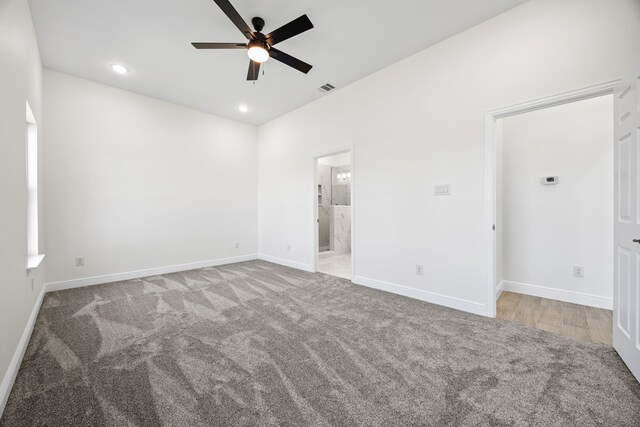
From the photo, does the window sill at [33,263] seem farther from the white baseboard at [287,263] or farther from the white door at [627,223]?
the white door at [627,223]

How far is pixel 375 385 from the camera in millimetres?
1634

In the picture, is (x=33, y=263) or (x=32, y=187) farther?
(x=32, y=187)

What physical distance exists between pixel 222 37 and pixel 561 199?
14.5ft

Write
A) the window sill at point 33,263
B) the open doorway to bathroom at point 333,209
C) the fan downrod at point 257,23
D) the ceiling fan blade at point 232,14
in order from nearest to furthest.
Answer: the ceiling fan blade at point 232,14 → the window sill at point 33,263 → the fan downrod at point 257,23 → the open doorway to bathroom at point 333,209

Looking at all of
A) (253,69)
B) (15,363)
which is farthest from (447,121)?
(15,363)

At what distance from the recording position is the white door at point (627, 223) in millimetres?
1676

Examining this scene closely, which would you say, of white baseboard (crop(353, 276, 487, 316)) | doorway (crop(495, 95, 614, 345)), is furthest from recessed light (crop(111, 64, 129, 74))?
doorway (crop(495, 95, 614, 345))

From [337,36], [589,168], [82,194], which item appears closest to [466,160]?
[589,168]

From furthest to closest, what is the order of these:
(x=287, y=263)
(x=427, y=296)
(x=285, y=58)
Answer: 1. (x=287, y=263)
2. (x=427, y=296)
3. (x=285, y=58)

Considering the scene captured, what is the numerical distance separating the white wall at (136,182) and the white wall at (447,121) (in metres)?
2.16

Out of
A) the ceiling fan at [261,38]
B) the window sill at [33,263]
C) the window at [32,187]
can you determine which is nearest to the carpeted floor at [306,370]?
the window sill at [33,263]

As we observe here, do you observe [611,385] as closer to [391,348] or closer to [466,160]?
[391,348]

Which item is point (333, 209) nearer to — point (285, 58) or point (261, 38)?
point (285, 58)

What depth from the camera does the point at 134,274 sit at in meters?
4.15
